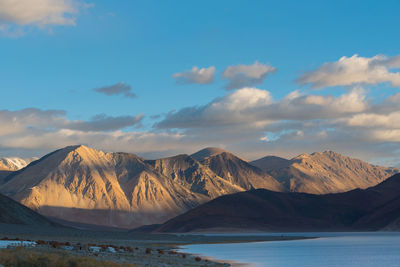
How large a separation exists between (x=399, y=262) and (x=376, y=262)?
2.50 meters

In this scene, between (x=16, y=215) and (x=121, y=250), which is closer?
(x=121, y=250)

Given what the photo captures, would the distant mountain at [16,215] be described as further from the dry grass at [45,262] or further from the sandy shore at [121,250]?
the dry grass at [45,262]

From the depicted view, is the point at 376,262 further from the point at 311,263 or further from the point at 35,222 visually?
the point at 35,222

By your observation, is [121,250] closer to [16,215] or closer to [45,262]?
[45,262]

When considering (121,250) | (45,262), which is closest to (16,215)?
(121,250)

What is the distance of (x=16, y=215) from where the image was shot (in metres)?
175

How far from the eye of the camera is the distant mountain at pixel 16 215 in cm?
16632

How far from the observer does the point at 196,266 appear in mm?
55312

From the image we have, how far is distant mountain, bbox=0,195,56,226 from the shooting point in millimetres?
166325

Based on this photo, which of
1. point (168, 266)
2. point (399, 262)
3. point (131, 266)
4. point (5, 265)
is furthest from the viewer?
point (399, 262)

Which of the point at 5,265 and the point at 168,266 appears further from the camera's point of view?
the point at 168,266

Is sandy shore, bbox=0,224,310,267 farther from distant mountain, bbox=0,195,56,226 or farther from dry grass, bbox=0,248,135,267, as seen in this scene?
distant mountain, bbox=0,195,56,226

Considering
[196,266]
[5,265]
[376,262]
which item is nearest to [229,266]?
[196,266]

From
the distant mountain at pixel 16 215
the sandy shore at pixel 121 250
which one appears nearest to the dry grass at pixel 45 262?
the sandy shore at pixel 121 250
